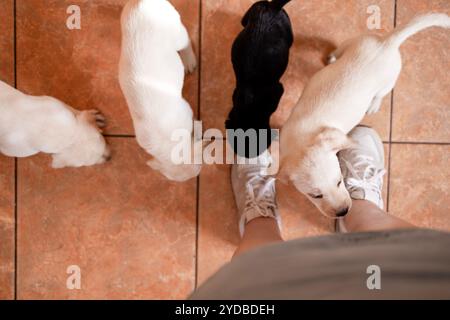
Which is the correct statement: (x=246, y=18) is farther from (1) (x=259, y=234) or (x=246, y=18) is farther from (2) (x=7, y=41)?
(2) (x=7, y=41)

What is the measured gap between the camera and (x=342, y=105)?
1378 millimetres

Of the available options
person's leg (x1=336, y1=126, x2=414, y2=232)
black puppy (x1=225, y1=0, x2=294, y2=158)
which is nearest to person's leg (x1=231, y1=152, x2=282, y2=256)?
black puppy (x1=225, y1=0, x2=294, y2=158)

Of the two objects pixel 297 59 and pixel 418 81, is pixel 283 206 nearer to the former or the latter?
pixel 297 59

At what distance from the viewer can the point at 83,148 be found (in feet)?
5.09

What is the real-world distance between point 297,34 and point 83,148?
3.40ft

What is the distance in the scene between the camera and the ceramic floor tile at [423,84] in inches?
67.1

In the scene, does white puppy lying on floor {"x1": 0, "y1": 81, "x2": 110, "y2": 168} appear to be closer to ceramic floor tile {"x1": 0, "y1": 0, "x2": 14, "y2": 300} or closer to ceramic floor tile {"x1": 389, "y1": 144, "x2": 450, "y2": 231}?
ceramic floor tile {"x1": 0, "y1": 0, "x2": 14, "y2": 300}

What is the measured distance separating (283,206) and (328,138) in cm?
57

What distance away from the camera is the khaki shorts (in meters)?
0.68

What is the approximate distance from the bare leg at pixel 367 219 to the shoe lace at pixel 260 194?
0.32m

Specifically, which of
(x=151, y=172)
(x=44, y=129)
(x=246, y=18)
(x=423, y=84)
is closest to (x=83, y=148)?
(x=44, y=129)

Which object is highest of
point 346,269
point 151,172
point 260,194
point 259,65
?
point 259,65
